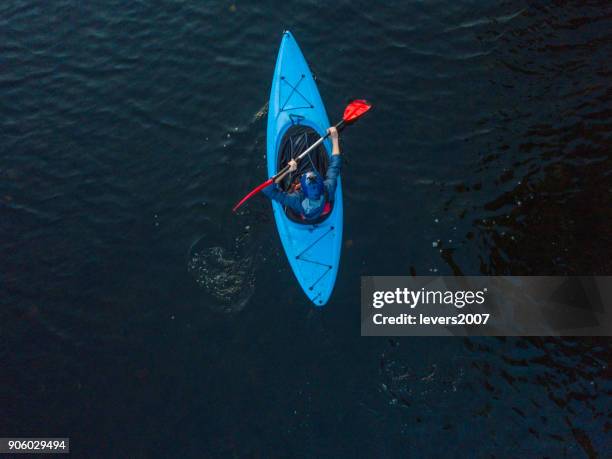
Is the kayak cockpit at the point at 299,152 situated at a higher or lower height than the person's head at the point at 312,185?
higher

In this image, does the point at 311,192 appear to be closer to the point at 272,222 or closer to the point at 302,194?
→ the point at 302,194

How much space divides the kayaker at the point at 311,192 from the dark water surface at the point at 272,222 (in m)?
1.18

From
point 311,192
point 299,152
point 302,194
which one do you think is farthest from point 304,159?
point 311,192

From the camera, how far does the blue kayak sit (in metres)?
9.54

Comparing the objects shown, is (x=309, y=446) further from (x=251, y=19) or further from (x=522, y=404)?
(x=251, y=19)

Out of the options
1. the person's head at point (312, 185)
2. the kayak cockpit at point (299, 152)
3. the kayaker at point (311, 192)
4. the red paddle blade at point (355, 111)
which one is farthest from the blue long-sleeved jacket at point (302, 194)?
the red paddle blade at point (355, 111)

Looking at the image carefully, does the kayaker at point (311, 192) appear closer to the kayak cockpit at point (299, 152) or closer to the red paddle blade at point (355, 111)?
the kayak cockpit at point (299, 152)

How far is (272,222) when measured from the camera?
10.5m

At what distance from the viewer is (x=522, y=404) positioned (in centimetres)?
834

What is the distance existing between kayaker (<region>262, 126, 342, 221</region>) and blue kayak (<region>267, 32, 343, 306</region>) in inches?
15.7

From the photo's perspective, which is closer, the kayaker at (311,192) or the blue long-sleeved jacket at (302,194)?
the kayaker at (311,192)

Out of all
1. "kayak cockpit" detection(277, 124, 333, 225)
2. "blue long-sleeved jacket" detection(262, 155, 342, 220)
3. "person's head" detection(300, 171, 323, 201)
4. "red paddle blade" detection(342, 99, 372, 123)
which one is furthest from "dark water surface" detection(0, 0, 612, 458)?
"person's head" detection(300, 171, 323, 201)

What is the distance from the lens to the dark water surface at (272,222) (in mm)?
8516

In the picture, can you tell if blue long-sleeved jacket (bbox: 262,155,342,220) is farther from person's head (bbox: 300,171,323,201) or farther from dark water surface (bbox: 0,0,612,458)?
dark water surface (bbox: 0,0,612,458)
